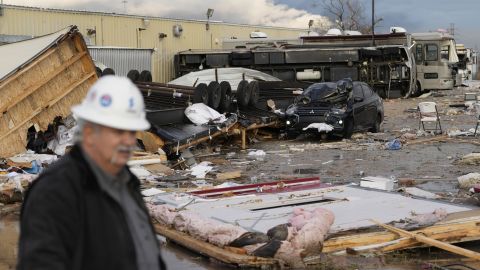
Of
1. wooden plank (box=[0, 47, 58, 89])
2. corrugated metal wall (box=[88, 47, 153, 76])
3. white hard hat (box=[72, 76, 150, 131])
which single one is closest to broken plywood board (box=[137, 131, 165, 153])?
wooden plank (box=[0, 47, 58, 89])

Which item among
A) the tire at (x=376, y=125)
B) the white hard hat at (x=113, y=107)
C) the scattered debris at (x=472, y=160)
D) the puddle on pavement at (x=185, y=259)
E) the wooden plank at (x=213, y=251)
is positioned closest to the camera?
the white hard hat at (x=113, y=107)

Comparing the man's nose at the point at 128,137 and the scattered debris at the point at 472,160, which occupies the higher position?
the man's nose at the point at 128,137

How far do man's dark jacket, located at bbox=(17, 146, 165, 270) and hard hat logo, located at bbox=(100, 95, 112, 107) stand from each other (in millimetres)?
224

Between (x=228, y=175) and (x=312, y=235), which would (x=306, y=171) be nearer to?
(x=228, y=175)

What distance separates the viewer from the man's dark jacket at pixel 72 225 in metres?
2.32

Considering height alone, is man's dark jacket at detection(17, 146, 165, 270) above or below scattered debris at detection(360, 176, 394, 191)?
above

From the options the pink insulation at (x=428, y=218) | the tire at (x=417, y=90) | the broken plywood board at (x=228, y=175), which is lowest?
the broken plywood board at (x=228, y=175)

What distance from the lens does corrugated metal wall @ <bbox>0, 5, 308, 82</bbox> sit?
96.6 ft

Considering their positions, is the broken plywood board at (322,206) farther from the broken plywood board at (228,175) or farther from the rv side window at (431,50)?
the rv side window at (431,50)

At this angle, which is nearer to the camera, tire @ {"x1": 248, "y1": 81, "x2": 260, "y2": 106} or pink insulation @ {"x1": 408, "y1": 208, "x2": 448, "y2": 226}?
pink insulation @ {"x1": 408, "y1": 208, "x2": 448, "y2": 226}

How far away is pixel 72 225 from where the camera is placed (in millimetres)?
2344

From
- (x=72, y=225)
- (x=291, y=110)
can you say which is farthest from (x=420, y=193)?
(x=291, y=110)

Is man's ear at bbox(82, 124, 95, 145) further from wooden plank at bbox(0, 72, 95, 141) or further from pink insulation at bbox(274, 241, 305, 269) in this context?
wooden plank at bbox(0, 72, 95, 141)

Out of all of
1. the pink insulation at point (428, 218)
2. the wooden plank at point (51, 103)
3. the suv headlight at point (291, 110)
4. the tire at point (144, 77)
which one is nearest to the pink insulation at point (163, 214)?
Answer: the pink insulation at point (428, 218)
